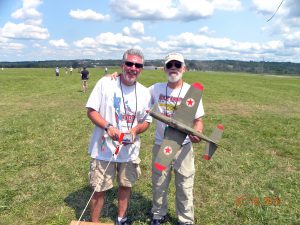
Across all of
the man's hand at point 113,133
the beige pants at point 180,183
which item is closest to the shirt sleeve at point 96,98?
the man's hand at point 113,133

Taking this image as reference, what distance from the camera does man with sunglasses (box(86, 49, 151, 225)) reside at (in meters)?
5.11

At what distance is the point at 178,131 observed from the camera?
5.20 m

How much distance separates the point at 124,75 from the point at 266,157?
707 centimetres

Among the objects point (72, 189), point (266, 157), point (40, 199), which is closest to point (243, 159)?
point (266, 157)

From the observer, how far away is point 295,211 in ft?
22.3

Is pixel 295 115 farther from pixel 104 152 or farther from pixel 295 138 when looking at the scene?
pixel 104 152

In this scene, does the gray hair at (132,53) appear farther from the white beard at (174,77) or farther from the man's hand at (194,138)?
the man's hand at (194,138)

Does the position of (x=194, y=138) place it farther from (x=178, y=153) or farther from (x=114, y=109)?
(x=114, y=109)

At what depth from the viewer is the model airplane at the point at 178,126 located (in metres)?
5.07

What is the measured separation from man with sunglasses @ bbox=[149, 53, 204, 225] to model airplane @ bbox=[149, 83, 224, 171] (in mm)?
267

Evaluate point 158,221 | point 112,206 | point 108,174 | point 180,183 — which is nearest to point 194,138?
point 180,183

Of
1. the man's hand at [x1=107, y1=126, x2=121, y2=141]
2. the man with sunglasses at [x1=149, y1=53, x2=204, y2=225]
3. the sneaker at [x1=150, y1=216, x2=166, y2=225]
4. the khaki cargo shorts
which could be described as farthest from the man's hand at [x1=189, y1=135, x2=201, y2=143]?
the sneaker at [x1=150, y1=216, x2=166, y2=225]

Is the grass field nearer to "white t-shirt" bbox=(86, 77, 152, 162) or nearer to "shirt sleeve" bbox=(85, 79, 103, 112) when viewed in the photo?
"white t-shirt" bbox=(86, 77, 152, 162)

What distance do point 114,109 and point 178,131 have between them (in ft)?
3.59
